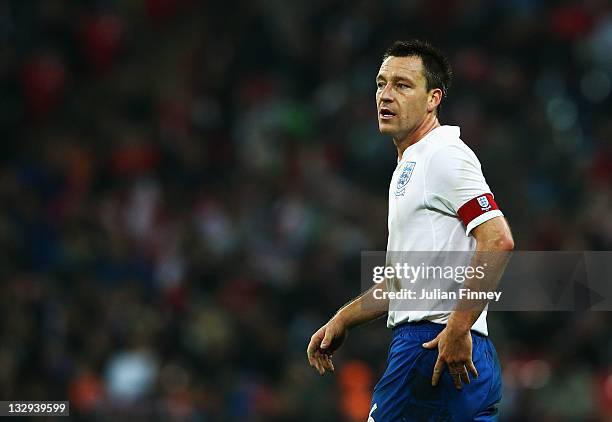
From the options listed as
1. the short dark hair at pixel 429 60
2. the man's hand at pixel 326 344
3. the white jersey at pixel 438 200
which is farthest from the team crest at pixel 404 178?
the man's hand at pixel 326 344

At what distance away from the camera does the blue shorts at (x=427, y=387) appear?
4.43m

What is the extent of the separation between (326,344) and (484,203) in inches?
40.7

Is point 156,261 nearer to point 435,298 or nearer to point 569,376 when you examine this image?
point 569,376

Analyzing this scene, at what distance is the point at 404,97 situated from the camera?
462 centimetres

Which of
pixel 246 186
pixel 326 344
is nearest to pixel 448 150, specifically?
pixel 326 344

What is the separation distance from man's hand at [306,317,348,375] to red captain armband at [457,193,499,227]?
908 mm

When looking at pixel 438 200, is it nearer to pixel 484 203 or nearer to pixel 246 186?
pixel 484 203

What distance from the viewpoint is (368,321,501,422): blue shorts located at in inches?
174

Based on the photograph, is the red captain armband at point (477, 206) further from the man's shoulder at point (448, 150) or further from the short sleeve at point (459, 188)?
the man's shoulder at point (448, 150)

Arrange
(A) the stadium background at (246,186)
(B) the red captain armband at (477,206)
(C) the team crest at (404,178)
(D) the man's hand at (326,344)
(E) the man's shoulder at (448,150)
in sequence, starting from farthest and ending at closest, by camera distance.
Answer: (A) the stadium background at (246,186) → (D) the man's hand at (326,344) → (C) the team crest at (404,178) → (E) the man's shoulder at (448,150) → (B) the red captain armband at (477,206)

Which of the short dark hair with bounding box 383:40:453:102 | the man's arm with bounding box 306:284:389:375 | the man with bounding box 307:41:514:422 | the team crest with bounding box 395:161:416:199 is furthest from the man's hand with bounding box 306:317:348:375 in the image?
the short dark hair with bounding box 383:40:453:102

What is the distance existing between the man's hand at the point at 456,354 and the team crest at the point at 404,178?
1.95 ft

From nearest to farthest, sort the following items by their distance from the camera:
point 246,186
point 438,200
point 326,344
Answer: point 438,200 → point 326,344 → point 246,186

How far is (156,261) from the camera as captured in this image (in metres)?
10.9
